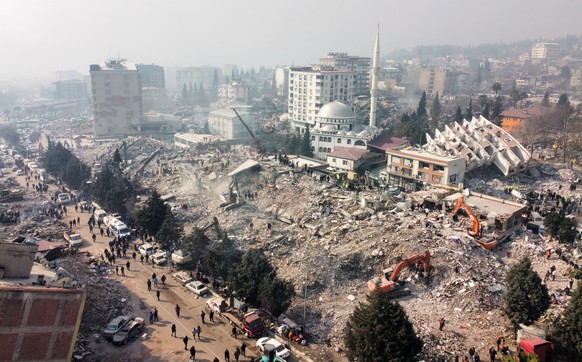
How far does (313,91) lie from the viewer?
5947 centimetres

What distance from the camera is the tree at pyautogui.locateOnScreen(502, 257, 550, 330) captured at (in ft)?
50.8

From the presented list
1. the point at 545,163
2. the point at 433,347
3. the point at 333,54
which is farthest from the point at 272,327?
the point at 333,54

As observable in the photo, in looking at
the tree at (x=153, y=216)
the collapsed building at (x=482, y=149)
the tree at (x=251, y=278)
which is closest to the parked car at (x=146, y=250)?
the tree at (x=153, y=216)

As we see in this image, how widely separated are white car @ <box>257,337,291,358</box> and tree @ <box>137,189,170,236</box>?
11046 millimetres

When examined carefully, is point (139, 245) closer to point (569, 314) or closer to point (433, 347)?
point (433, 347)

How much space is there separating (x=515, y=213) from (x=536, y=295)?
1012cm

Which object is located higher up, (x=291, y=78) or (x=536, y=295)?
(x=291, y=78)

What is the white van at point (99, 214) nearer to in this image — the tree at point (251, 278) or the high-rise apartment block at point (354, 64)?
the tree at point (251, 278)

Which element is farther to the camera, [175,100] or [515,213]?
[175,100]

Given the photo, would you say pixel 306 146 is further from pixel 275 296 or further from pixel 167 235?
pixel 275 296

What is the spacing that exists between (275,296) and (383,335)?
4759 mm

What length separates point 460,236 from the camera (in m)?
21.8

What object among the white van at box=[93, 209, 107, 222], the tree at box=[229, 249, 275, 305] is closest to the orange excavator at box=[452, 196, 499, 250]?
the tree at box=[229, 249, 275, 305]

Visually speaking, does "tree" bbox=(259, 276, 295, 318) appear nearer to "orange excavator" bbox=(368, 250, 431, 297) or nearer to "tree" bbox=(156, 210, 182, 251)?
"orange excavator" bbox=(368, 250, 431, 297)
